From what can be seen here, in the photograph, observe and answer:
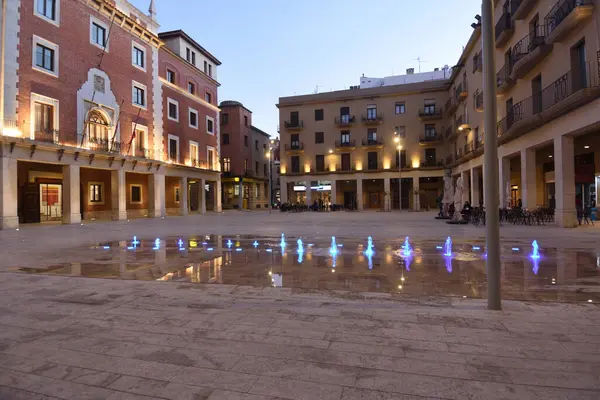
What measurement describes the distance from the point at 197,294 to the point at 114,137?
26.1m

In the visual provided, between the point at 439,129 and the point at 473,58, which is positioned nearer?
the point at 473,58

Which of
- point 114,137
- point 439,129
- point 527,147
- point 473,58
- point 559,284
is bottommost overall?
point 559,284

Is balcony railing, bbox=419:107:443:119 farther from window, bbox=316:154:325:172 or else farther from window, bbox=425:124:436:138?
window, bbox=316:154:325:172

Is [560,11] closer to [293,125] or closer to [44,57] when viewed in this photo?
[44,57]

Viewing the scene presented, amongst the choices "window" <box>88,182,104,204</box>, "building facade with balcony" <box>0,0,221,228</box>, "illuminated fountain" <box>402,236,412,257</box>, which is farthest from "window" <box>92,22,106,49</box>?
"illuminated fountain" <box>402,236,412,257</box>

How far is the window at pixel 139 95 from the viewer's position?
30.3 m

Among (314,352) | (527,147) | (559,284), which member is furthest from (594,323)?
(527,147)

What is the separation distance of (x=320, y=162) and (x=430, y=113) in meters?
15.8

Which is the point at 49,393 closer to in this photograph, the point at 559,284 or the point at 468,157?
Result: the point at 559,284

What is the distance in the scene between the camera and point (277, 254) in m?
9.80

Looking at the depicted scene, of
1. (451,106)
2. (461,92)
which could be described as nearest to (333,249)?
(461,92)

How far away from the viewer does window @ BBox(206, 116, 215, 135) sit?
4177 centimetres

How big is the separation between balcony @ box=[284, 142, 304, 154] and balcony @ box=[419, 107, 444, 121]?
16405 mm

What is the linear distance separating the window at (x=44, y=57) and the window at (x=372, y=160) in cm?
3615
